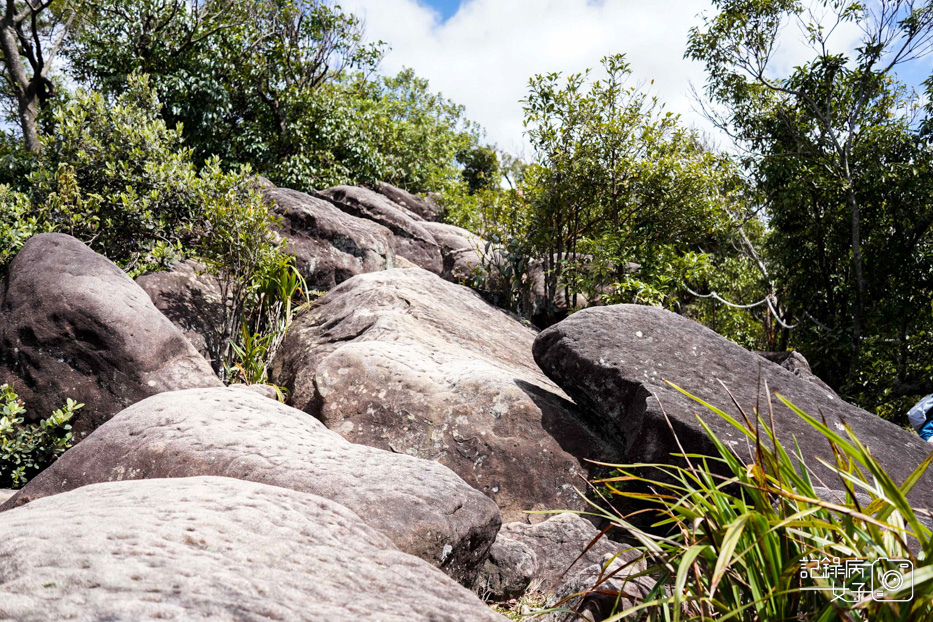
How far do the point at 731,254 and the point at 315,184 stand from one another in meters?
9.78

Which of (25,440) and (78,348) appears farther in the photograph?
(78,348)

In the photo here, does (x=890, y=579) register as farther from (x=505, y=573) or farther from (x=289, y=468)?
(x=289, y=468)

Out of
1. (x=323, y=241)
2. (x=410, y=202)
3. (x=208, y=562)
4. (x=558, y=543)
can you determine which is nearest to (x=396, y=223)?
(x=323, y=241)

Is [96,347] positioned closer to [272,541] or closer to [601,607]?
[272,541]

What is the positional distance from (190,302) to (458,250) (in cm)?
511

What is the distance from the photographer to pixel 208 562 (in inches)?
66.8

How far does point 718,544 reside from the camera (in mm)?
1796

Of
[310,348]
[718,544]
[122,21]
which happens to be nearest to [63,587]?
[718,544]

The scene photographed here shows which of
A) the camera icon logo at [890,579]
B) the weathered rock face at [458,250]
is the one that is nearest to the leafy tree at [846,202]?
the weathered rock face at [458,250]

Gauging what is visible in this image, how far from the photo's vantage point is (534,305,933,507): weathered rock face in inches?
160

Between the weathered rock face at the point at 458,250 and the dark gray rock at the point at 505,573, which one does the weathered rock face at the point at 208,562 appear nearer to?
the dark gray rock at the point at 505,573

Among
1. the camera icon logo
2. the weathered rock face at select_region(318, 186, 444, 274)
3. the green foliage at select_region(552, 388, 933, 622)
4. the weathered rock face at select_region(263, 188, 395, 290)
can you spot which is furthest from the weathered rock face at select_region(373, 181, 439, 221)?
the camera icon logo

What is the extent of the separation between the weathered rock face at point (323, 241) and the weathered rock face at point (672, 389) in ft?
13.5

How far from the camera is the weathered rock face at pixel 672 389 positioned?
405 centimetres
